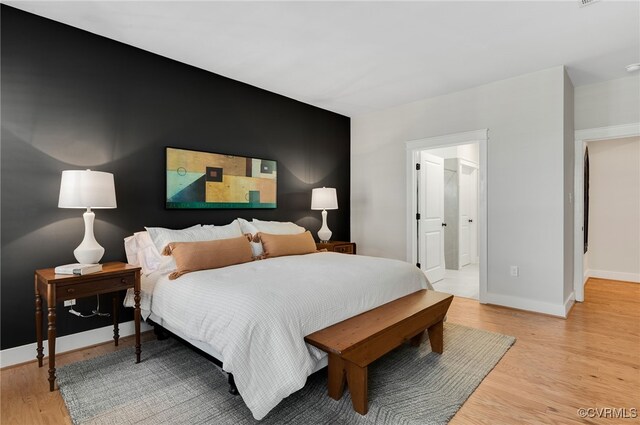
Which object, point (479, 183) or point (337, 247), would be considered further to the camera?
point (337, 247)

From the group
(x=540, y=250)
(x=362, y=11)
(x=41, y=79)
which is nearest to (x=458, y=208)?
(x=540, y=250)

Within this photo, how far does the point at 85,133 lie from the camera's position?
2.73m

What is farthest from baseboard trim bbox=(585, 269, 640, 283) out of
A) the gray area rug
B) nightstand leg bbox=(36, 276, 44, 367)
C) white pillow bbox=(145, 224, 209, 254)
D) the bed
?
nightstand leg bbox=(36, 276, 44, 367)

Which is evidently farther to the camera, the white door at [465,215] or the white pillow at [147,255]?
the white door at [465,215]

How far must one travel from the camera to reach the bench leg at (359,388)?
1812 mm

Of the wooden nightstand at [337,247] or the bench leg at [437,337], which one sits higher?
the wooden nightstand at [337,247]

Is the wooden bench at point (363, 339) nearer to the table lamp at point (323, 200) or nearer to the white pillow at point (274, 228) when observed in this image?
the white pillow at point (274, 228)

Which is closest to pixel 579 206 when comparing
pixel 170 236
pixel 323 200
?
pixel 323 200

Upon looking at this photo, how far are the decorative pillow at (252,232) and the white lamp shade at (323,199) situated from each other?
3.59 ft

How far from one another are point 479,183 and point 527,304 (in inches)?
62.2

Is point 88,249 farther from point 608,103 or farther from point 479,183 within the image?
point 608,103

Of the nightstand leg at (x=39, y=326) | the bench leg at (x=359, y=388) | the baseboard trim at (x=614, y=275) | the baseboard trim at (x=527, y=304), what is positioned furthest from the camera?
the baseboard trim at (x=614, y=275)

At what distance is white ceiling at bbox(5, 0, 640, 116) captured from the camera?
7.93 ft

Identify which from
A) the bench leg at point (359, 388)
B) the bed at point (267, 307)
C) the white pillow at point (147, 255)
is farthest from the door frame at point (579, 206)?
the white pillow at point (147, 255)
